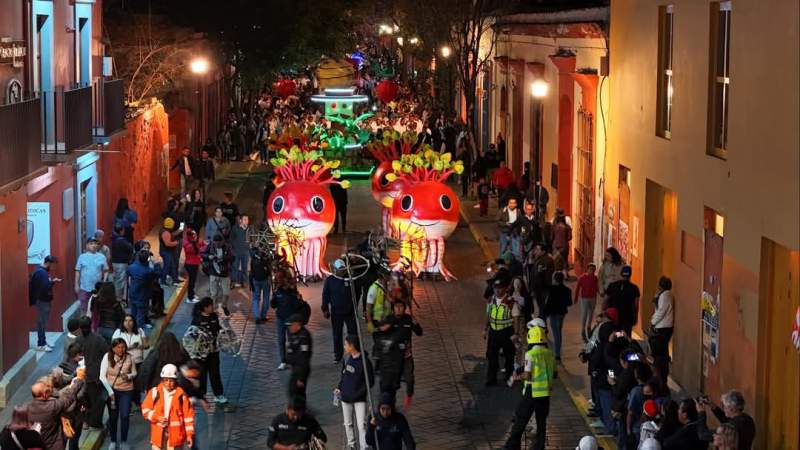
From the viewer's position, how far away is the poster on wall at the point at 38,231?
23188 millimetres

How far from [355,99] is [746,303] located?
115 ft

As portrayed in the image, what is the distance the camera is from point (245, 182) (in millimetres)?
43969

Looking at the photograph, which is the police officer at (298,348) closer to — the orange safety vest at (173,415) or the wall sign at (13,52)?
the orange safety vest at (173,415)

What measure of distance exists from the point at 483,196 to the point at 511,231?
31.2ft

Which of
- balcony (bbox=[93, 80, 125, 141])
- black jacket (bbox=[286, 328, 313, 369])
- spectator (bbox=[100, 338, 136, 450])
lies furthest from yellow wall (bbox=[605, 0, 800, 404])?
balcony (bbox=[93, 80, 125, 141])

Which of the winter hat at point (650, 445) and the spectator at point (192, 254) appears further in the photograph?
the spectator at point (192, 254)

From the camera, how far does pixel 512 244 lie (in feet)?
89.2

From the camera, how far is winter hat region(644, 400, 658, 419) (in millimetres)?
15273

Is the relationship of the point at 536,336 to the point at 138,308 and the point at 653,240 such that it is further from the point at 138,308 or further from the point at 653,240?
the point at 138,308

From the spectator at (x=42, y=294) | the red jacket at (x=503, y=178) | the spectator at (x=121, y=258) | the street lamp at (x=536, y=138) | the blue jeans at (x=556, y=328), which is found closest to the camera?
the blue jeans at (x=556, y=328)

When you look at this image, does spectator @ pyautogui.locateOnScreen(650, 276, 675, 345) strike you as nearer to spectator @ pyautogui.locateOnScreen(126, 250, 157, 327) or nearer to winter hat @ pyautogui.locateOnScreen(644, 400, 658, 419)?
winter hat @ pyautogui.locateOnScreen(644, 400, 658, 419)

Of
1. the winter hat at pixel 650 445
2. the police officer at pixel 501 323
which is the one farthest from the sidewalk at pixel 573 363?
the winter hat at pixel 650 445

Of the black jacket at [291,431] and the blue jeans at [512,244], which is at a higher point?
the blue jeans at [512,244]

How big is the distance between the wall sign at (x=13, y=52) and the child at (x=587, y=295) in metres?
8.40
